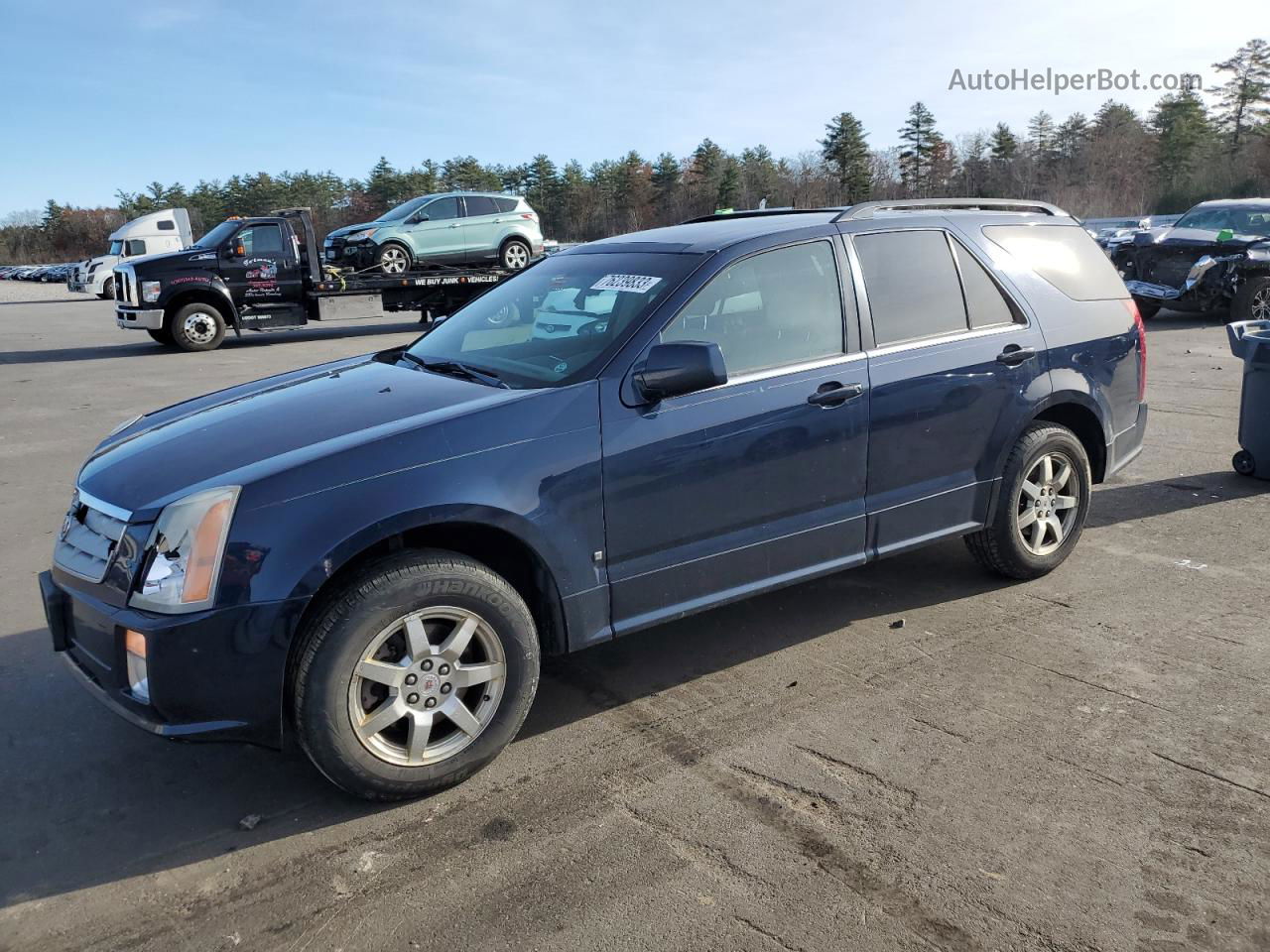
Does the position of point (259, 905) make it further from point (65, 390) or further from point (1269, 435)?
point (65, 390)

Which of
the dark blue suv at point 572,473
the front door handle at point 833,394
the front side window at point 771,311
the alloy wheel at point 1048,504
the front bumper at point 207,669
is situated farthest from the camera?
the alloy wheel at point 1048,504

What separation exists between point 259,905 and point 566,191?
245ft

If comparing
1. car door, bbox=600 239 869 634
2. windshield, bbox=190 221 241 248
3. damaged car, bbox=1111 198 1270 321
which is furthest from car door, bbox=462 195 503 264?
car door, bbox=600 239 869 634

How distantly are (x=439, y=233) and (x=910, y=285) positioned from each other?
1713cm

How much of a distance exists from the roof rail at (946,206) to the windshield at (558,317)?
1.01 m

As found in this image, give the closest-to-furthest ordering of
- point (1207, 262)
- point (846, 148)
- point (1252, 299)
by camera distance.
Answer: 1. point (1252, 299)
2. point (1207, 262)
3. point (846, 148)

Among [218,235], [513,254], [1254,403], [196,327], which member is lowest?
[1254,403]

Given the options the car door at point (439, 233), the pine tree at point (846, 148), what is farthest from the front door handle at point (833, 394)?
the pine tree at point (846, 148)

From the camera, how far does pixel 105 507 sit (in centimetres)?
320

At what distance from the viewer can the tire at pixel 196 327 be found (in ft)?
53.8

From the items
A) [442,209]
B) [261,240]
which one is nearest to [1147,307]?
[442,209]

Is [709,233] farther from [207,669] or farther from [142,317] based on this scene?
[142,317]

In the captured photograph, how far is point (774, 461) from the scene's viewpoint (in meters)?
3.90

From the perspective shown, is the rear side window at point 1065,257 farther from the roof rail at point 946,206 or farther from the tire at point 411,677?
the tire at point 411,677
